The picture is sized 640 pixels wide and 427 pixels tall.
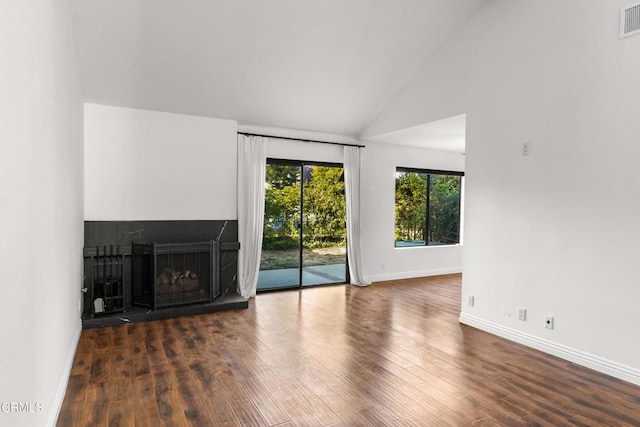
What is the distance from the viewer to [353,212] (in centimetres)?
634

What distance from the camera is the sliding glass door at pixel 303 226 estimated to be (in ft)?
19.4

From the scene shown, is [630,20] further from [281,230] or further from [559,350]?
[281,230]

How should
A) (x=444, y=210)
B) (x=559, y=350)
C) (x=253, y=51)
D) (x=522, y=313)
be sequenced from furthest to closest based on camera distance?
(x=444, y=210)
(x=253, y=51)
(x=522, y=313)
(x=559, y=350)

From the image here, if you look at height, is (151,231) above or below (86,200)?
below

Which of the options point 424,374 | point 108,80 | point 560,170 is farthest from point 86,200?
point 560,170

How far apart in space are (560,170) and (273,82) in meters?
3.42

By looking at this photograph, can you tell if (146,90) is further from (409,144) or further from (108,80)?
(409,144)

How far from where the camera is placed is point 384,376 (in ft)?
9.93

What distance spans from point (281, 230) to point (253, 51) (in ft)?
8.81

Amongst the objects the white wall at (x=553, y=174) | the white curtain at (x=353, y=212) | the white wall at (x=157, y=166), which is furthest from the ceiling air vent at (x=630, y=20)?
the white wall at (x=157, y=166)

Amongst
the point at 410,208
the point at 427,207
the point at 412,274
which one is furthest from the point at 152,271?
the point at 427,207

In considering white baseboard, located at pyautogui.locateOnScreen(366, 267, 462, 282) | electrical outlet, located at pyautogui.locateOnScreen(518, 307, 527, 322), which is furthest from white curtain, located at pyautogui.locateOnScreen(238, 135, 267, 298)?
electrical outlet, located at pyautogui.locateOnScreen(518, 307, 527, 322)

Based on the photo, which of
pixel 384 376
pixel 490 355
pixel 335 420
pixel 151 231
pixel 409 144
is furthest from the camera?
pixel 409 144

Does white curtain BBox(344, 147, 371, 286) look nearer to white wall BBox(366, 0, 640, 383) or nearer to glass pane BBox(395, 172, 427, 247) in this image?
glass pane BBox(395, 172, 427, 247)
